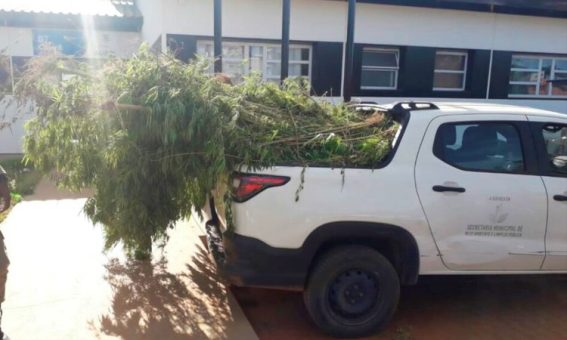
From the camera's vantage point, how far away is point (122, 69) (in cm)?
373


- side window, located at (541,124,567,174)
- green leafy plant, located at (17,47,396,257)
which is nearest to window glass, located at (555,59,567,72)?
side window, located at (541,124,567,174)

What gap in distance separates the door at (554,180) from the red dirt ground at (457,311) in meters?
0.32

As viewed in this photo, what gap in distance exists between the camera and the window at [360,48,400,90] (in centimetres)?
1150

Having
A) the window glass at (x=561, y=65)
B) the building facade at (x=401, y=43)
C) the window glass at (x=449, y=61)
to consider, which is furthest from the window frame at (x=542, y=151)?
the window glass at (x=561, y=65)

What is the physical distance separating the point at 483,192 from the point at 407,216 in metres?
0.67

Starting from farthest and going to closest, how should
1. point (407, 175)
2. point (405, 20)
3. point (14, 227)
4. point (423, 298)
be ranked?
point (405, 20) < point (14, 227) < point (423, 298) < point (407, 175)

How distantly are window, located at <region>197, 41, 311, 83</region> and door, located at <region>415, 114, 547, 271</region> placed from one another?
22.3 feet

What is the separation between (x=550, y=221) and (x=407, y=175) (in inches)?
52.3

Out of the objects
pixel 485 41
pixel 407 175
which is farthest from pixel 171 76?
pixel 485 41

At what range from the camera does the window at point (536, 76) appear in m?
12.6

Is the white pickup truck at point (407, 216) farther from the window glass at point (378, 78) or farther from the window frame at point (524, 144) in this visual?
the window glass at point (378, 78)

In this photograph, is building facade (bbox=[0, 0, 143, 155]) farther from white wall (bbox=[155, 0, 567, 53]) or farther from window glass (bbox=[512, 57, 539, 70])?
window glass (bbox=[512, 57, 539, 70])

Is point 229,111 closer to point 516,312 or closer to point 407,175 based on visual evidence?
point 407,175

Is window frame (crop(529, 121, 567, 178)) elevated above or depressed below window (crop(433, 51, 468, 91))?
below
